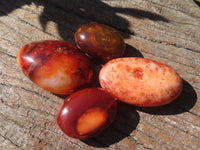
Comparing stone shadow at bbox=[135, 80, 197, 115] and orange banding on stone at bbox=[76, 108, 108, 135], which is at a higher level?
stone shadow at bbox=[135, 80, 197, 115]

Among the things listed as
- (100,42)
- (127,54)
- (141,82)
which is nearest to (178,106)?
(141,82)

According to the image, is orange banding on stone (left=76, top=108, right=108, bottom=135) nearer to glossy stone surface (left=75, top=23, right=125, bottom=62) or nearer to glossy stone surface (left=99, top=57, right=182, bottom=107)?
glossy stone surface (left=99, top=57, right=182, bottom=107)

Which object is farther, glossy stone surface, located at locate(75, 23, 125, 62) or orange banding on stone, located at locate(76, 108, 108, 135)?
glossy stone surface, located at locate(75, 23, 125, 62)

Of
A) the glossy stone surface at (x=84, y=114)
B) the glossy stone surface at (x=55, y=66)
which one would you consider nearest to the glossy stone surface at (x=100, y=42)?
the glossy stone surface at (x=55, y=66)

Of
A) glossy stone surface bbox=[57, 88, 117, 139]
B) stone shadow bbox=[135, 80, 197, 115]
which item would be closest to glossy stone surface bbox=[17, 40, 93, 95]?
glossy stone surface bbox=[57, 88, 117, 139]

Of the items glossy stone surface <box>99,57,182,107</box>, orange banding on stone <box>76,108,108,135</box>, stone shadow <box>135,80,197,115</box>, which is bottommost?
orange banding on stone <box>76,108,108,135</box>

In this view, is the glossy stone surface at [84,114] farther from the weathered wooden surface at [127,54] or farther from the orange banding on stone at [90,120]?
the weathered wooden surface at [127,54]
